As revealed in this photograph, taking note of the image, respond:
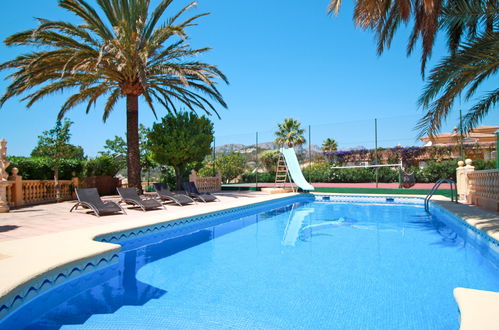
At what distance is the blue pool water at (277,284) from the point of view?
3004mm

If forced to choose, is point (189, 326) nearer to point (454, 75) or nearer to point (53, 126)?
point (454, 75)

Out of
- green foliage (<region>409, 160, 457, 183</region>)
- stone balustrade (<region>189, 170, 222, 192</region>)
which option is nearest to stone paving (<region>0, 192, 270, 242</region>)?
stone balustrade (<region>189, 170, 222, 192</region>)

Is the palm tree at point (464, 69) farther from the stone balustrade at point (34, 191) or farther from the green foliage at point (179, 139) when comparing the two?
the stone balustrade at point (34, 191)

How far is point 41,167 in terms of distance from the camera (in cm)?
1155

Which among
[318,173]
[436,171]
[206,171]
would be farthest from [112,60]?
[436,171]

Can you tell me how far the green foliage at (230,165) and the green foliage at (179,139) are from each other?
7149mm

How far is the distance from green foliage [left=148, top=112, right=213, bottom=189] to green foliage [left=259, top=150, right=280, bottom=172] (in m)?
11.1

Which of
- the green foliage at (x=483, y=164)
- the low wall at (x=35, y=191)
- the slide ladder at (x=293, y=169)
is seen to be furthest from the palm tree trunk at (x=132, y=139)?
the green foliage at (x=483, y=164)

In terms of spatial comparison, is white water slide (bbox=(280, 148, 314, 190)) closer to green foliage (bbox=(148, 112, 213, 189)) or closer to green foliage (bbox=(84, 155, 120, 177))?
green foliage (bbox=(148, 112, 213, 189))

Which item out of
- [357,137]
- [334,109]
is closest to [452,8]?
[357,137]

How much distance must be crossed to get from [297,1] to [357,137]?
281 inches

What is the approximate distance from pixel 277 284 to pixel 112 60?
8.81 metres

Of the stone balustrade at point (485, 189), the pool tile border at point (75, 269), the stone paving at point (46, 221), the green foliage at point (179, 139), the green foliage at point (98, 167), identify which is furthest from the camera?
the green foliage at point (98, 167)

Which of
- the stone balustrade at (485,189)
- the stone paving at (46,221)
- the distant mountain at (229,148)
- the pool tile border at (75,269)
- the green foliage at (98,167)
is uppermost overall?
the distant mountain at (229,148)
